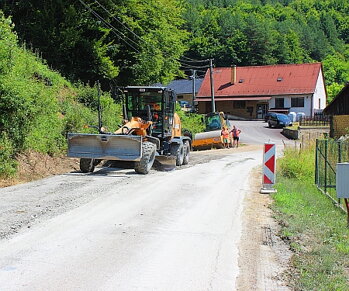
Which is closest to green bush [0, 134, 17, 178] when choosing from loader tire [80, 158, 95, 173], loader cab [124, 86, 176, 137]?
loader tire [80, 158, 95, 173]

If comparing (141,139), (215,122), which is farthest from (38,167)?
(215,122)

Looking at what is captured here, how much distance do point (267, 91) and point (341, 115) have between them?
32595mm

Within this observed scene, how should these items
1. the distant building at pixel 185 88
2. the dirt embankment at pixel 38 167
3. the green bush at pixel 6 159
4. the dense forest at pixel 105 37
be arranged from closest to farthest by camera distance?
the green bush at pixel 6 159 → the dirt embankment at pixel 38 167 → the dense forest at pixel 105 37 → the distant building at pixel 185 88

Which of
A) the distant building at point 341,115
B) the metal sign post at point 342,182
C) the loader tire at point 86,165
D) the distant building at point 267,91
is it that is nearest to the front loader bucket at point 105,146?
the loader tire at point 86,165

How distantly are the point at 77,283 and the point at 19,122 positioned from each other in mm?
10762

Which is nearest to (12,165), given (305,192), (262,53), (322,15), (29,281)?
(305,192)

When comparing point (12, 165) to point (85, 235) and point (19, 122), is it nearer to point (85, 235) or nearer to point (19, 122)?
point (19, 122)

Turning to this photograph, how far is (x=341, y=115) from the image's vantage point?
44.8 m

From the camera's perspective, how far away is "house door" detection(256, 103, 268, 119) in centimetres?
7781

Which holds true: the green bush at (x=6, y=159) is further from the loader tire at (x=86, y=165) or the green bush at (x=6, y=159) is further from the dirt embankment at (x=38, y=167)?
the loader tire at (x=86, y=165)

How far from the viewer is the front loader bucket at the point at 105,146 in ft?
55.5

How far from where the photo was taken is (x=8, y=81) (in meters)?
15.5

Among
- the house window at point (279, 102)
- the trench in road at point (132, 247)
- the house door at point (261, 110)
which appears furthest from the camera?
the house door at point (261, 110)

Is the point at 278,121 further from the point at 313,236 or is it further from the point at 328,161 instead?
the point at 313,236
